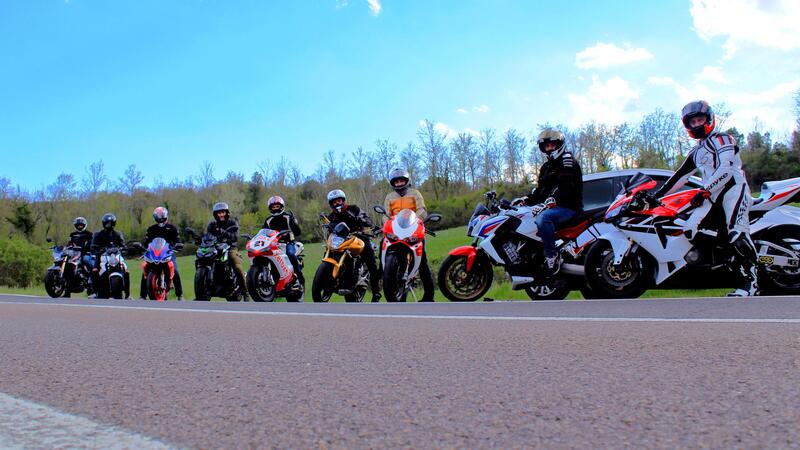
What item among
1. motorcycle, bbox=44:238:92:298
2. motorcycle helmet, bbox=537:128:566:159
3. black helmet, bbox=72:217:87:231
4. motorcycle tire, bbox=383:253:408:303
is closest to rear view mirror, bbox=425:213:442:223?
motorcycle tire, bbox=383:253:408:303

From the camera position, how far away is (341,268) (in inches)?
378

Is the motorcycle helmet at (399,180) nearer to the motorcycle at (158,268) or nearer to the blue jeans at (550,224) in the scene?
the blue jeans at (550,224)

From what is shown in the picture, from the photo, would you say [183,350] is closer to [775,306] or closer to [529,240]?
[775,306]

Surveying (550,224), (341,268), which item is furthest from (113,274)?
(550,224)

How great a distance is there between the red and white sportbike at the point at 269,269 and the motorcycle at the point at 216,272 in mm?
1062

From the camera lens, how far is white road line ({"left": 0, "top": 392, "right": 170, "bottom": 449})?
5.80ft

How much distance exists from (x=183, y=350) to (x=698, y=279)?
6.15 m

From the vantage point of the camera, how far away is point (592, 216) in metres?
8.08

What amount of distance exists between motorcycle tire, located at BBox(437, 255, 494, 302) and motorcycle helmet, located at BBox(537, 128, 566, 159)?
64.9 inches

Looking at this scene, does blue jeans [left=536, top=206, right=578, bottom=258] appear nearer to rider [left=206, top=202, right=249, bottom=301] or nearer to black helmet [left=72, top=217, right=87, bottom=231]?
rider [left=206, top=202, right=249, bottom=301]

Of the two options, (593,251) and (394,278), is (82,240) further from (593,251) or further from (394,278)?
(593,251)

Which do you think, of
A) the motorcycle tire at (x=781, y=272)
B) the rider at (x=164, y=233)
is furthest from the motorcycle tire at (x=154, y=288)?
the motorcycle tire at (x=781, y=272)

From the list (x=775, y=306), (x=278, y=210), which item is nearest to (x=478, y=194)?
(x=278, y=210)

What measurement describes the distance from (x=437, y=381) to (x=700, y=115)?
5.77 m
